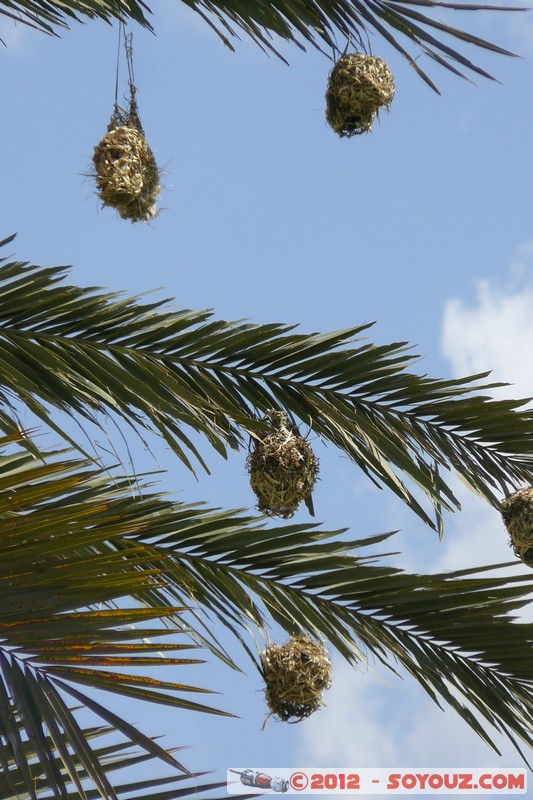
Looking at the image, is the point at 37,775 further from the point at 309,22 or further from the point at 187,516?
the point at 309,22

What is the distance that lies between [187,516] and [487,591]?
997 millimetres

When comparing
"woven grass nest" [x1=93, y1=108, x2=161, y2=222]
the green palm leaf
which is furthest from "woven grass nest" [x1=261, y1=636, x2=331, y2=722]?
"woven grass nest" [x1=93, y1=108, x2=161, y2=222]

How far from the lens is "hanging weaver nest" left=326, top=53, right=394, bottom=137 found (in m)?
3.93

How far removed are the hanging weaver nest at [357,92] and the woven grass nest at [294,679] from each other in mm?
1763

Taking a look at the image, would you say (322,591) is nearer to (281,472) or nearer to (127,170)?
(281,472)

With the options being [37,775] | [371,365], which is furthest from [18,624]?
[371,365]

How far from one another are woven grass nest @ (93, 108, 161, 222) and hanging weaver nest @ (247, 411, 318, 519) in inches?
42.7

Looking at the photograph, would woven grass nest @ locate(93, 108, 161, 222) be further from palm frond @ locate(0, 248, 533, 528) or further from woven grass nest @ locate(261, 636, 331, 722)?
woven grass nest @ locate(261, 636, 331, 722)

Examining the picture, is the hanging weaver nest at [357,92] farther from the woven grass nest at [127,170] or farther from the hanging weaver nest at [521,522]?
the hanging weaver nest at [521,522]

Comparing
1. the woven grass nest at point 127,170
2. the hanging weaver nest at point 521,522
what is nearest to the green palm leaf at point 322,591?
the hanging weaver nest at point 521,522

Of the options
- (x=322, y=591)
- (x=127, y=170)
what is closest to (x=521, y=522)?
(x=322, y=591)

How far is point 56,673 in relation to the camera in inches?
104

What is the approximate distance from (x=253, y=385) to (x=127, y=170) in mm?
897

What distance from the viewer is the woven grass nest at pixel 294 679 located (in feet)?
11.6
